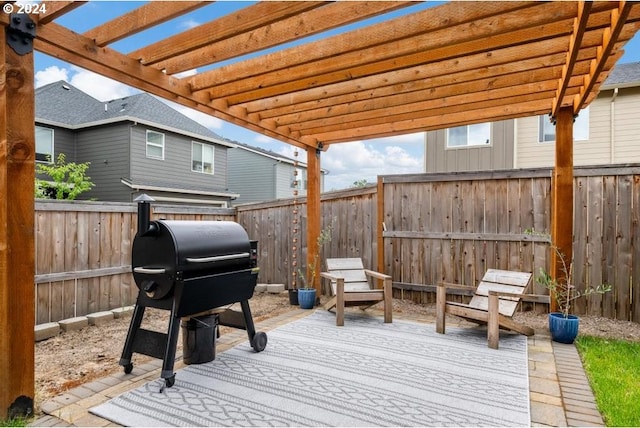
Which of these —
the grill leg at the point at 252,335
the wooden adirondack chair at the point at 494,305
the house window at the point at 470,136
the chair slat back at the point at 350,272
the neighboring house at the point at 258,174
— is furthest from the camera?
the neighboring house at the point at 258,174

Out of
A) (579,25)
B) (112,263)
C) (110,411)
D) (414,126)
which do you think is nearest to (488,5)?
(579,25)

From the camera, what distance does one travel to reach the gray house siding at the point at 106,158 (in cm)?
1084

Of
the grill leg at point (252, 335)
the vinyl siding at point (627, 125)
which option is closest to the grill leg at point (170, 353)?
the grill leg at point (252, 335)

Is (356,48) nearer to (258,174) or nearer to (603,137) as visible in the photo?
(603,137)

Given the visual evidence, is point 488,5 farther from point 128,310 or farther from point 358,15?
point 128,310

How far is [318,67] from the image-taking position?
3117 mm

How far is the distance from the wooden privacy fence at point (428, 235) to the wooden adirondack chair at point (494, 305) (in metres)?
0.73

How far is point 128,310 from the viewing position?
4.83m

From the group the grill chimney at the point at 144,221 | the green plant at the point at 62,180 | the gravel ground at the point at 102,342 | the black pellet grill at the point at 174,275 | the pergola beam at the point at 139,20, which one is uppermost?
the pergola beam at the point at 139,20

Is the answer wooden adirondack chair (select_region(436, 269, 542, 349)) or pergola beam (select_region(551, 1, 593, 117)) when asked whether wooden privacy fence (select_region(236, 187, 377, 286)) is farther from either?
pergola beam (select_region(551, 1, 593, 117))

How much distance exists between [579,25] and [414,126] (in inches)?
103

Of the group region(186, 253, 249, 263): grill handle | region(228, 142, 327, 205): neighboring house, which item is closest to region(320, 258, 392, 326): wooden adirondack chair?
region(186, 253, 249, 263): grill handle

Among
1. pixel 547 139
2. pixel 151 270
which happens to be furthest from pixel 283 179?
pixel 151 270

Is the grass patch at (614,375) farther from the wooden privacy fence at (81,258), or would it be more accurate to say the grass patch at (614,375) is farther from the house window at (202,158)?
the house window at (202,158)
